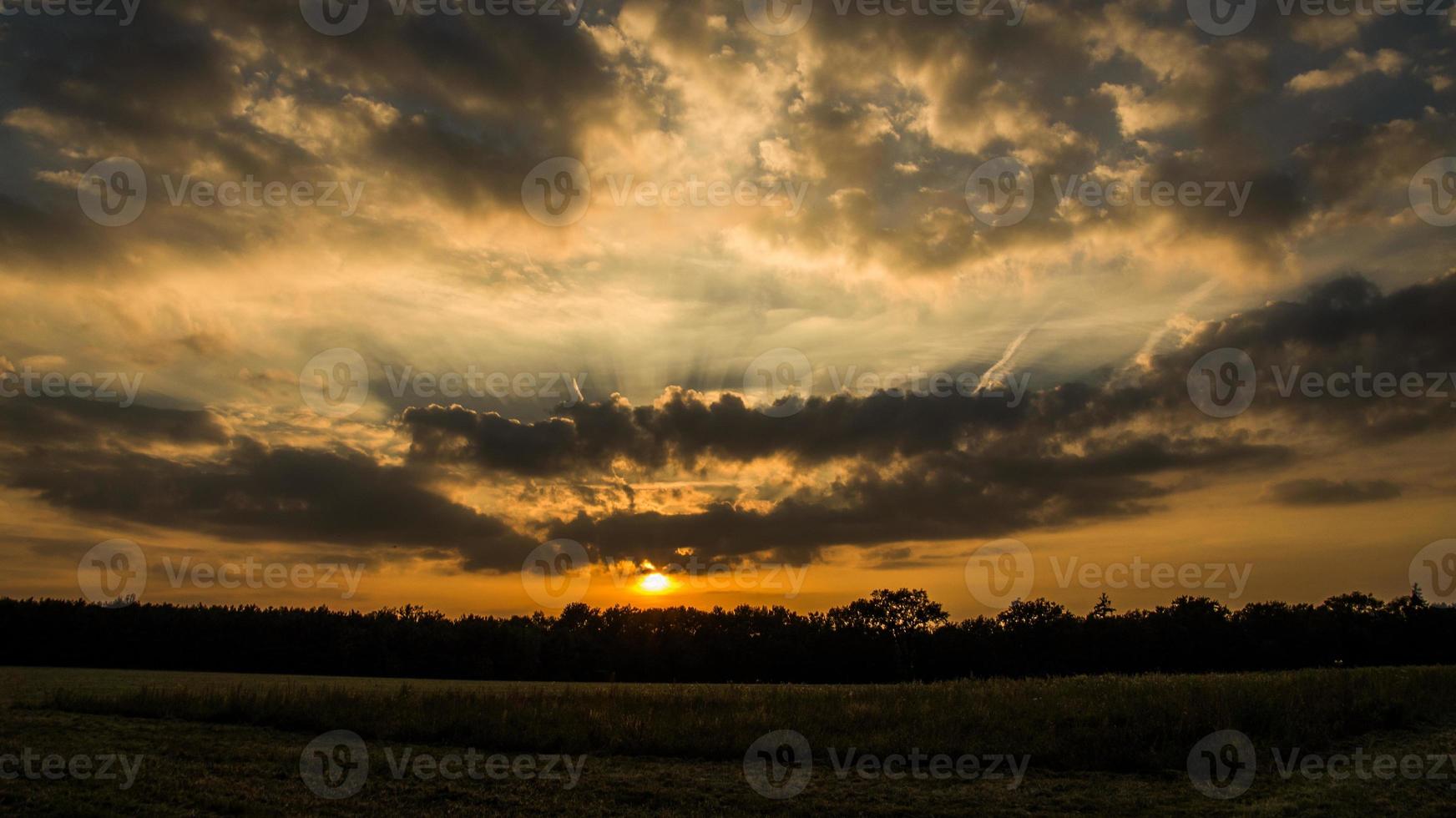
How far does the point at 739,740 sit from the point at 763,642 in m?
91.7

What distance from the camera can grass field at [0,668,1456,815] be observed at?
17.1m

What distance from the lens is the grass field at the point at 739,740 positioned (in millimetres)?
17078

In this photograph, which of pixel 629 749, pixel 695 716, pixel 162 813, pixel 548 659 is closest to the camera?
pixel 162 813

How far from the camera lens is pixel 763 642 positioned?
112875 millimetres

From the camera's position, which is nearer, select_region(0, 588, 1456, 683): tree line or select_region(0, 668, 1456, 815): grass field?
select_region(0, 668, 1456, 815): grass field

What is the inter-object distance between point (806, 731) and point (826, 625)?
92.1 meters

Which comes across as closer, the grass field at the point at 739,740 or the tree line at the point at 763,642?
the grass field at the point at 739,740

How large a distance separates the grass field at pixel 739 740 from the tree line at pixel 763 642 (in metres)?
56.9

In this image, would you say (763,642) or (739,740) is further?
(763,642)

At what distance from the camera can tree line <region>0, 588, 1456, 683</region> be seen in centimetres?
8675

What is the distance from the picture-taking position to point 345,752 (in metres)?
22.3

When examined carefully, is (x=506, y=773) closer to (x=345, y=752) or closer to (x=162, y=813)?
(x=345, y=752)

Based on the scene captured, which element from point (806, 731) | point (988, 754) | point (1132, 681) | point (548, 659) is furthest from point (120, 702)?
point (548, 659)

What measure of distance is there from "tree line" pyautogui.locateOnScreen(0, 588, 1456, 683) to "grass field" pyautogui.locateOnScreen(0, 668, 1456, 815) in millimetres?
56948
